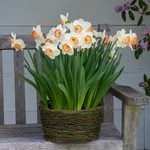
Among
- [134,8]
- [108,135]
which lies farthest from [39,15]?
[108,135]

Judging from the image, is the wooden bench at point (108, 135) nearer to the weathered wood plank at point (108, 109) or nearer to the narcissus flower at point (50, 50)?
the weathered wood plank at point (108, 109)

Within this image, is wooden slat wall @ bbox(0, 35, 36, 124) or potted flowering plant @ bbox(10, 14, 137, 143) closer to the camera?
potted flowering plant @ bbox(10, 14, 137, 143)

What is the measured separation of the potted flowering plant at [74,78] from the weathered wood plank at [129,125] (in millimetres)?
121

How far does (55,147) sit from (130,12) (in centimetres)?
128

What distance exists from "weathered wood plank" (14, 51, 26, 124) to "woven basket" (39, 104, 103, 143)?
55cm

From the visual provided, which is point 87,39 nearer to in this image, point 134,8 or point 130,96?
point 130,96

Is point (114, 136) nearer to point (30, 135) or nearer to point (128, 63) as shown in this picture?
point (30, 135)

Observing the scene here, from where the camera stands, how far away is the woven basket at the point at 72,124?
199 cm

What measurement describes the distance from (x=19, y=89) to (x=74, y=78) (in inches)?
26.1

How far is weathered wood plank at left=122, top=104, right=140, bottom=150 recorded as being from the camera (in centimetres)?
210

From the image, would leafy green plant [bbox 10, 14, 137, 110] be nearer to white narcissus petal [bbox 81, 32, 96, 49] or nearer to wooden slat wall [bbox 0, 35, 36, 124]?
white narcissus petal [bbox 81, 32, 96, 49]

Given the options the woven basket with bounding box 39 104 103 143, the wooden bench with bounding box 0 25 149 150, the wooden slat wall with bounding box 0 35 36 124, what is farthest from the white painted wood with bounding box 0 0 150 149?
the woven basket with bounding box 39 104 103 143

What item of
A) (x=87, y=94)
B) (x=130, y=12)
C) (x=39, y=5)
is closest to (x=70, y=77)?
(x=87, y=94)

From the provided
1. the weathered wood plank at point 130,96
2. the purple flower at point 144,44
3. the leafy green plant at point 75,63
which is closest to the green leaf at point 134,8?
the purple flower at point 144,44
